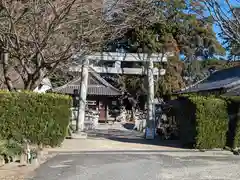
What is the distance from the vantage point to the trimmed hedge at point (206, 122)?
1508 cm

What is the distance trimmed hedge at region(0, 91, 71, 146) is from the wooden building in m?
21.4

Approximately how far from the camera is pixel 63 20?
455 inches

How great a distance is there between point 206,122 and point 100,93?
77.5ft

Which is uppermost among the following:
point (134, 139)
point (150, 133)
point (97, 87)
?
point (97, 87)

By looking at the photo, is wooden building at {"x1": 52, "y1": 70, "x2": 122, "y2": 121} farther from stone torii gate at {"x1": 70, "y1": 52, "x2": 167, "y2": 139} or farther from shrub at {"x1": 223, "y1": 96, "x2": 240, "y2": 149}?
shrub at {"x1": 223, "y1": 96, "x2": 240, "y2": 149}

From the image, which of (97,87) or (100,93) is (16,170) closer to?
(100,93)

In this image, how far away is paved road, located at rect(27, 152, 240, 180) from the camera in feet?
29.2

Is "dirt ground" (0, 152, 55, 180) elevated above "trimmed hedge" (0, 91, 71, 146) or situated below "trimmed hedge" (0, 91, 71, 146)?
below

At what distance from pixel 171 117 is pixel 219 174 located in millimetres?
11294

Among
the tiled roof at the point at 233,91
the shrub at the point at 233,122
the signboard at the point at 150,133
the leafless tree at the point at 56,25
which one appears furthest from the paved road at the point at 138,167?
the tiled roof at the point at 233,91

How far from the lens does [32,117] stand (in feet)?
45.6

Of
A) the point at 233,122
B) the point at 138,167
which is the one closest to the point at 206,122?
the point at 233,122

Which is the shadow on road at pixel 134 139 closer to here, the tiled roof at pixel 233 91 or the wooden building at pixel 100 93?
the tiled roof at pixel 233 91

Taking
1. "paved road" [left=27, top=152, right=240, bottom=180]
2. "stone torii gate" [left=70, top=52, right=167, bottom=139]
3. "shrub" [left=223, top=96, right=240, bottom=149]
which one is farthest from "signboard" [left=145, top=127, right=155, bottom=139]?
"paved road" [left=27, top=152, right=240, bottom=180]
